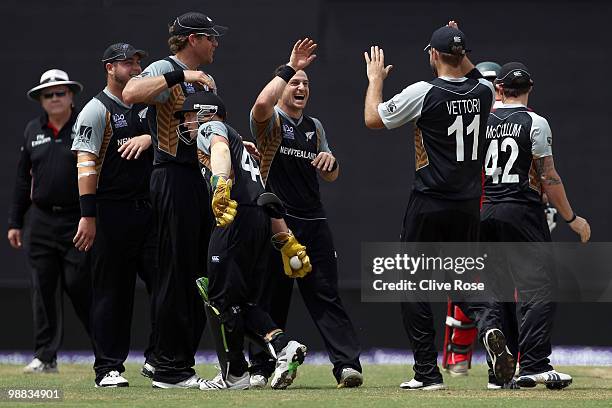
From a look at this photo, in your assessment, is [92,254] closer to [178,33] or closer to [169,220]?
[169,220]

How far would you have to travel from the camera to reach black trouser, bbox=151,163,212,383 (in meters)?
8.12

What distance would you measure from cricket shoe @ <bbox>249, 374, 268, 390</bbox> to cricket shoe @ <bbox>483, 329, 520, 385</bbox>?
1.39m

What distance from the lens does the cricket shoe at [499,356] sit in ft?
25.0

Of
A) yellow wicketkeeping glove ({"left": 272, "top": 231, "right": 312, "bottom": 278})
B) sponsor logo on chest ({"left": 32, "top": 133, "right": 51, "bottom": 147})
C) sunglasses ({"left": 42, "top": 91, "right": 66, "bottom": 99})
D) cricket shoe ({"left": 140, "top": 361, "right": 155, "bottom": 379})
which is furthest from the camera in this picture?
sunglasses ({"left": 42, "top": 91, "right": 66, "bottom": 99})

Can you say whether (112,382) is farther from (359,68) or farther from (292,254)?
(359,68)

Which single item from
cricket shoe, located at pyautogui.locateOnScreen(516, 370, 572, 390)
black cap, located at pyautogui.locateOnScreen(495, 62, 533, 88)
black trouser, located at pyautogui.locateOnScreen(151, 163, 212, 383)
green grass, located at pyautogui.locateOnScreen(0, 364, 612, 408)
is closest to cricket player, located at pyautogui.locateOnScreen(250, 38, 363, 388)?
green grass, located at pyautogui.locateOnScreen(0, 364, 612, 408)

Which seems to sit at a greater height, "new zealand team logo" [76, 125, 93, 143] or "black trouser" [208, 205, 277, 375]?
"new zealand team logo" [76, 125, 93, 143]

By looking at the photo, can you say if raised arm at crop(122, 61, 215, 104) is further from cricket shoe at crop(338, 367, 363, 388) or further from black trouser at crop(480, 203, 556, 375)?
black trouser at crop(480, 203, 556, 375)

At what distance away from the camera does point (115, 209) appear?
28.5ft

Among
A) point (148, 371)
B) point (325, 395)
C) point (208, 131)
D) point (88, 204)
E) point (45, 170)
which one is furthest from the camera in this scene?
point (45, 170)

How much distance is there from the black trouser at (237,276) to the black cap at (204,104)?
555mm

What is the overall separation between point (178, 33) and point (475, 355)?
4.42 meters

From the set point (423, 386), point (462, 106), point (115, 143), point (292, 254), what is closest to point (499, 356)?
point (423, 386)

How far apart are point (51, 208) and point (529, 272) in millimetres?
3547
